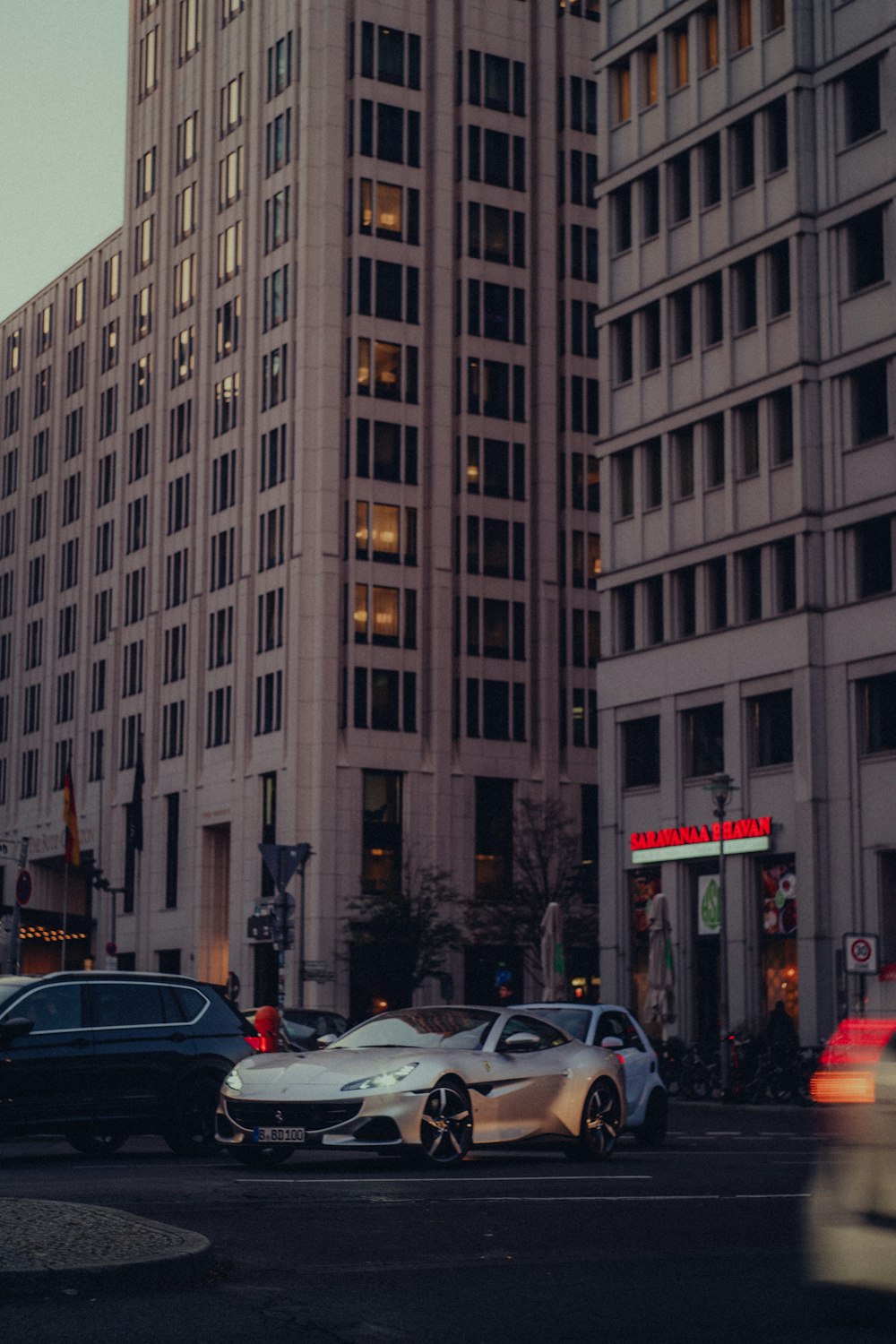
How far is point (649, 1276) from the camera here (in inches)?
397

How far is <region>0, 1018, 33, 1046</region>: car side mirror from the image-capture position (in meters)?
18.2

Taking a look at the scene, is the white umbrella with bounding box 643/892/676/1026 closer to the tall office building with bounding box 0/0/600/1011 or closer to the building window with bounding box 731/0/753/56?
the building window with bounding box 731/0/753/56

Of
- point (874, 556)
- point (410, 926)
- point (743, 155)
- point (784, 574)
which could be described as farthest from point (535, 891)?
point (743, 155)

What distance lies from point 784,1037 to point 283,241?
4721 centimetres

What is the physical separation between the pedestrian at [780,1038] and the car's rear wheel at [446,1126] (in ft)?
76.1

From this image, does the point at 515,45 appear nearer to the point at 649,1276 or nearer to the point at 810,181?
the point at 810,181

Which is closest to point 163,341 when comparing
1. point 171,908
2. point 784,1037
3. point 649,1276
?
point 171,908

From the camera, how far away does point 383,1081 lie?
16969 mm

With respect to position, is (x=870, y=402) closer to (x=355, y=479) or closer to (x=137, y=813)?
(x=355, y=479)

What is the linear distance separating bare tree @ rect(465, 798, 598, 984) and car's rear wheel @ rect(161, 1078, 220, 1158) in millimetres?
51294

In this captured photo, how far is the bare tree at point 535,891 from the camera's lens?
72.2 m

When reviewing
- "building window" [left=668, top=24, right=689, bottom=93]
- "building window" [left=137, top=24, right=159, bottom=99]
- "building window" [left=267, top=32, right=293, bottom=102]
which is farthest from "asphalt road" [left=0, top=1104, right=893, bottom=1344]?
"building window" [left=137, top=24, right=159, bottom=99]

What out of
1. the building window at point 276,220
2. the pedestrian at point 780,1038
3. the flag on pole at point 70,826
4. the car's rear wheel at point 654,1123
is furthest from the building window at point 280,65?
the car's rear wheel at point 654,1123

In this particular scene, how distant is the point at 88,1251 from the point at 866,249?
41.4 meters
